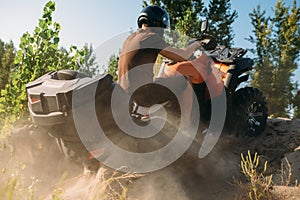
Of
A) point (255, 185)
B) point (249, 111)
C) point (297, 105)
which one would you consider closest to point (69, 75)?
point (255, 185)

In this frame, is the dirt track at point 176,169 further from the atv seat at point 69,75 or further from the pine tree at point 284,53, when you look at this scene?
the pine tree at point 284,53

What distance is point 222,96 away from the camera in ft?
13.0

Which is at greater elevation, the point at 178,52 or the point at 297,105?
the point at 178,52

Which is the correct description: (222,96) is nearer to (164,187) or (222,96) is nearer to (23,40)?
(164,187)

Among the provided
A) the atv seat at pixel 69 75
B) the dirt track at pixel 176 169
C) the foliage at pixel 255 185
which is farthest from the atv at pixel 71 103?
the foliage at pixel 255 185

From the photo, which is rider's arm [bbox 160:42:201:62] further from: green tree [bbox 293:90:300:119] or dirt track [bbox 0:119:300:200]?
green tree [bbox 293:90:300:119]

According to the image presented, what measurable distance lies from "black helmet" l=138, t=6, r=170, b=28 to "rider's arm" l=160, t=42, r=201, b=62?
0.42 m

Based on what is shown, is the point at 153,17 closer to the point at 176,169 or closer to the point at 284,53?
the point at 176,169

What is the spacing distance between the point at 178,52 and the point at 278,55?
802 inches

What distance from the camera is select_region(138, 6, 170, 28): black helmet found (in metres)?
3.41

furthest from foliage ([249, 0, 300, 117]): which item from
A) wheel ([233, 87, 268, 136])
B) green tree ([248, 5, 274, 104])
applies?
wheel ([233, 87, 268, 136])

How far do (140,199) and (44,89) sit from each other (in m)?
1.50

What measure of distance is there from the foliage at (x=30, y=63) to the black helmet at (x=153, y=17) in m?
1.87

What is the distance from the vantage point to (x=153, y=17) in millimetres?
3410
